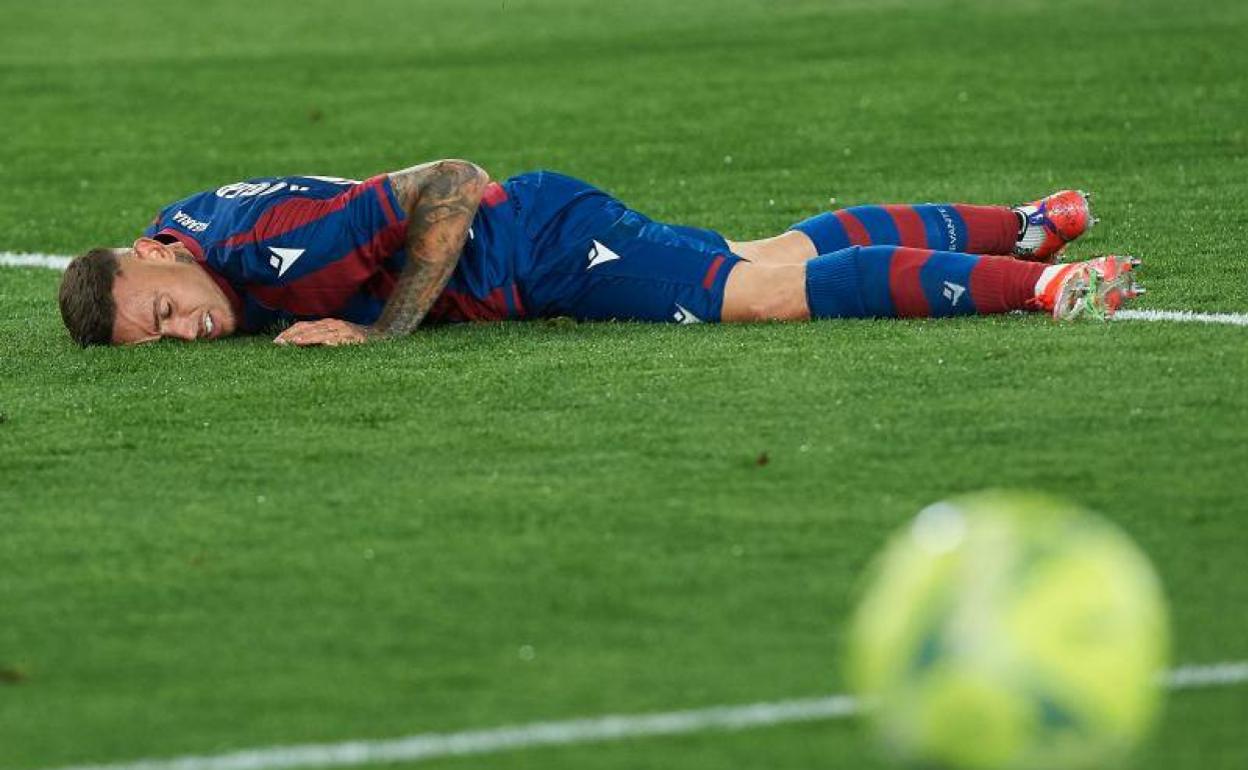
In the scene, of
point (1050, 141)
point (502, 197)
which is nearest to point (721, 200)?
point (1050, 141)

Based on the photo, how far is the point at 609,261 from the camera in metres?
7.61

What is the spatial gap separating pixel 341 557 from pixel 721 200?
5.43 m

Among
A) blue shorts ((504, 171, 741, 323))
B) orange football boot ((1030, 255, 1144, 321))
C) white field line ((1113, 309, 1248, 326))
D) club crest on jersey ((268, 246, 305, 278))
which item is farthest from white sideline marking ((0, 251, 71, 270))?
white field line ((1113, 309, 1248, 326))

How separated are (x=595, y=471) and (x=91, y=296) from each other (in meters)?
2.55

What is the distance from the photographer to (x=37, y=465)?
623 centimetres

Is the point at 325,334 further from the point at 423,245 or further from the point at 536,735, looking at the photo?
the point at 536,735

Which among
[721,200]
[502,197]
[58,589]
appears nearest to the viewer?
[58,589]

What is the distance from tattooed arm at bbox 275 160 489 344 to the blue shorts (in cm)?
28

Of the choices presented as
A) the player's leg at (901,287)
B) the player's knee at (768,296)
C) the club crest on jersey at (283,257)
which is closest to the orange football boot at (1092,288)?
the player's leg at (901,287)

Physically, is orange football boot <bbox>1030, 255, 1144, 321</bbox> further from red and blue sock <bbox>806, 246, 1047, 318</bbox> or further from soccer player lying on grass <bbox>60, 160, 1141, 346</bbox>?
red and blue sock <bbox>806, 246, 1047, 318</bbox>

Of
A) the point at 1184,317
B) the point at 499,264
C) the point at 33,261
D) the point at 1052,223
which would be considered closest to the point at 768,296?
the point at 499,264

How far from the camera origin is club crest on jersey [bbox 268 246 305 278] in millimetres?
7418

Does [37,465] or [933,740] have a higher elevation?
[933,740]

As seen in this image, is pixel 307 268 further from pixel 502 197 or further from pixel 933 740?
pixel 933 740
